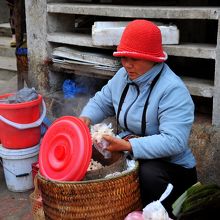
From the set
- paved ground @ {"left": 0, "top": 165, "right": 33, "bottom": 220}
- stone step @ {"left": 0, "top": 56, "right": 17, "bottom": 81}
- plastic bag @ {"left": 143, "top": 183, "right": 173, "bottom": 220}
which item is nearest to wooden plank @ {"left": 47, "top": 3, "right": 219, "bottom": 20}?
plastic bag @ {"left": 143, "top": 183, "right": 173, "bottom": 220}

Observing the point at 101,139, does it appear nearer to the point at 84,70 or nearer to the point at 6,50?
the point at 84,70

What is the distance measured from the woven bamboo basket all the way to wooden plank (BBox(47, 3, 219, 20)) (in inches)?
63.2

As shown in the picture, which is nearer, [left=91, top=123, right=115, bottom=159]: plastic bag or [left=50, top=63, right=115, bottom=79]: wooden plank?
[left=91, top=123, right=115, bottom=159]: plastic bag

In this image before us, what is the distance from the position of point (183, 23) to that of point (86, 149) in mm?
3267

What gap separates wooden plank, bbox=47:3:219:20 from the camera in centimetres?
374

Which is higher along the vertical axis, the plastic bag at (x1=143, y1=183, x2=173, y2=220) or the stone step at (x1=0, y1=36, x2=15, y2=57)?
the stone step at (x1=0, y1=36, x2=15, y2=57)

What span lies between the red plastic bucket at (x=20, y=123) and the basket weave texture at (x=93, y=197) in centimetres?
132

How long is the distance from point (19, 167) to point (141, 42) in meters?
2.08

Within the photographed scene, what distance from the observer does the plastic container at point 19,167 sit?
4.23 meters

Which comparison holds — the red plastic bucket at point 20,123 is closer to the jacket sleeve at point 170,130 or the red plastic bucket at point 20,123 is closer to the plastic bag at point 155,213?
the jacket sleeve at point 170,130

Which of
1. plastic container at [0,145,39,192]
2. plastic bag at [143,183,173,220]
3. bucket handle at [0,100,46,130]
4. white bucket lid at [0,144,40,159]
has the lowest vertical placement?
plastic container at [0,145,39,192]

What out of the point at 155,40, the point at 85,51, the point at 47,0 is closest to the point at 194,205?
the point at 155,40

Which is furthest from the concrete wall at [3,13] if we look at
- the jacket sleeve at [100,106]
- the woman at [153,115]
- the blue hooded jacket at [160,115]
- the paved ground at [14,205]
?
the woman at [153,115]

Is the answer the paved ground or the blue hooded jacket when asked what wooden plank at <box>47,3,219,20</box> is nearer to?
the blue hooded jacket
